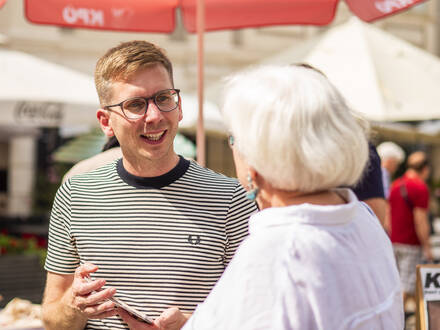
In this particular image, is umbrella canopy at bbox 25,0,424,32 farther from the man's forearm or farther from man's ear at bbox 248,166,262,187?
the man's forearm

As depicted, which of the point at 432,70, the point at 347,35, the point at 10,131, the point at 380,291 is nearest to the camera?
the point at 380,291

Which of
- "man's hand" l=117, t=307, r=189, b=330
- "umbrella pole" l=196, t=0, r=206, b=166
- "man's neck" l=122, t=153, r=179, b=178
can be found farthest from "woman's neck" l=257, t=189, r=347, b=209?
"umbrella pole" l=196, t=0, r=206, b=166

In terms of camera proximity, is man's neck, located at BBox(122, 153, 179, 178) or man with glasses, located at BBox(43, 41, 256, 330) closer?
man with glasses, located at BBox(43, 41, 256, 330)

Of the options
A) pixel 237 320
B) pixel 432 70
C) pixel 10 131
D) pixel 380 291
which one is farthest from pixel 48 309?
pixel 10 131

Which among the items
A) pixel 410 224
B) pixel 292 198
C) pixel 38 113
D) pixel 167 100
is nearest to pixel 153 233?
pixel 167 100

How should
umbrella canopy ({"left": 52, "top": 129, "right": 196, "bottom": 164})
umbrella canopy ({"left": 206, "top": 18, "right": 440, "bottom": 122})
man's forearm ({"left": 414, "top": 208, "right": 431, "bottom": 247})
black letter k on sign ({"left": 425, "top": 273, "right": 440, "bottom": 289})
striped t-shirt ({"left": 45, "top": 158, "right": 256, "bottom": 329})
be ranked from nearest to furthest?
striped t-shirt ({"left": 45, "top": 158, "right": 256, "bottom": 329})
black letter k on sign ({"left": 425, "top": 273, "right": 440, "bottom": 289})
umbrella canopy ({"left": 206, "top": 18, "right": 440, "bottom": 122})
umbrella canopy ({"left": 52, "top": 129, "right": 196, "bottom": 164})
man's forearm ({"left": 414, "top": 208, "right": 431, "bottom": 247})

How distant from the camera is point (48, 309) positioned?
1.99m

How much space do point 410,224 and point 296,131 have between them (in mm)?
5173

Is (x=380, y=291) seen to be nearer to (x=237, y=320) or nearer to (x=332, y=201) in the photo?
(x=332, y=201)

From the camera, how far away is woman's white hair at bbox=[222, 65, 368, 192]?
1.28 m

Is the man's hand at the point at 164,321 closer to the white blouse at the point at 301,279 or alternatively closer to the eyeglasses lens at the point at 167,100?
the white blouse at the point at 301,279

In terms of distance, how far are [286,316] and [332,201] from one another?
297mm

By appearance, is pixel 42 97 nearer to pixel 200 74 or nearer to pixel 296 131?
pixel 200 74

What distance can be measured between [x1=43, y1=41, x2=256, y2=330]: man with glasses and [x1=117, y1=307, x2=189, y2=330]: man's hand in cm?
10
